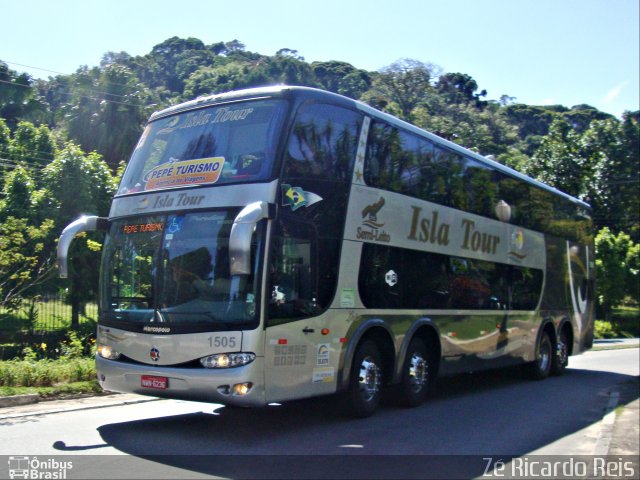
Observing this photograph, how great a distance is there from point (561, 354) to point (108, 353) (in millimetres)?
12455

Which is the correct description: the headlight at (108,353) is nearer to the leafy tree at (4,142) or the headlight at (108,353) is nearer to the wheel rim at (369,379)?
the wheel rim at (369,379)

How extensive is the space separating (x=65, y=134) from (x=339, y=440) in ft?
87.1

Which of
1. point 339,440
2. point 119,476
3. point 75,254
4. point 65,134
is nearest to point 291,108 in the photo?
point 339,440

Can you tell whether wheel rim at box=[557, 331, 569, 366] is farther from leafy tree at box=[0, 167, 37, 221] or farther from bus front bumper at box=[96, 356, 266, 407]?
leafy tree at box=[0, 167, 37, 221]

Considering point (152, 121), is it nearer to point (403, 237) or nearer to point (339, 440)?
point (403, 237)

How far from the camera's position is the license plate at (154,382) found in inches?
318

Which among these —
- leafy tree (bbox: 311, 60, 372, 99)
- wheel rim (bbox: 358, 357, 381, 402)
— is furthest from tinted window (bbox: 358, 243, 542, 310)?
leafy tree (bbox: 311, 60, 372, 99)

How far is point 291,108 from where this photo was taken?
343 inches

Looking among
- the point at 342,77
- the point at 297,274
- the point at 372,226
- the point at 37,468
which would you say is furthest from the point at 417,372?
the point at 342,77

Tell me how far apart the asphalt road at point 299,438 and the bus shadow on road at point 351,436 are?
0.05ft

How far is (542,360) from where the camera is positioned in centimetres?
1661

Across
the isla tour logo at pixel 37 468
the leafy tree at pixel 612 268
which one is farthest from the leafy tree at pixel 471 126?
the isla tour logo at pixel 37 468

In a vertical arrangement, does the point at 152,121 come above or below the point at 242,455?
above

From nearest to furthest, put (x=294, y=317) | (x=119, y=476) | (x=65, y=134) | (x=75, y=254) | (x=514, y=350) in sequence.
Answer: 1. (x=119, y=476)
2. (x=294, y=317)
3. (x=514, y=350)
4. (x=75, y=254)
5. (x=65, y=134)
